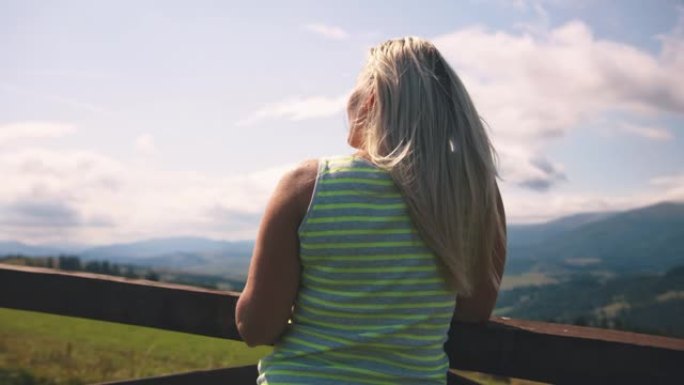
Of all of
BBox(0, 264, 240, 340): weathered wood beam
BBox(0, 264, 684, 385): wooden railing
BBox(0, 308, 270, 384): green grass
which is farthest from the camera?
BBox(0, 308, 270, 384): green grass

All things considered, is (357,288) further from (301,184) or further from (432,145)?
(432,145)

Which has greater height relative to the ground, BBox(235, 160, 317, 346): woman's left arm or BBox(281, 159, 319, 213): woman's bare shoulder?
BBox(281, 159, 319, 213): woman's bare shoulder

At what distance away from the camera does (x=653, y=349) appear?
2473 mm

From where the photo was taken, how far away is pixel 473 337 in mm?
2615

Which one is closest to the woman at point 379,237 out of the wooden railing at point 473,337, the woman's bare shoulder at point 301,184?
the woman's bare shoulder at point 301,184

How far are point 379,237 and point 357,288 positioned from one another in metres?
0.17

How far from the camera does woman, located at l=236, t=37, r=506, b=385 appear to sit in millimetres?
2096

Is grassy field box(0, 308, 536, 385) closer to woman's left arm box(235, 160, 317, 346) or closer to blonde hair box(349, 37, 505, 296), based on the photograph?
woman's left arm box(235, 160, 317, 346)

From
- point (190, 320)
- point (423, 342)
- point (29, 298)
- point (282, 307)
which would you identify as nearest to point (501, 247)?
point (423, 342)

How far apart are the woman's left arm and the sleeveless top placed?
34mm

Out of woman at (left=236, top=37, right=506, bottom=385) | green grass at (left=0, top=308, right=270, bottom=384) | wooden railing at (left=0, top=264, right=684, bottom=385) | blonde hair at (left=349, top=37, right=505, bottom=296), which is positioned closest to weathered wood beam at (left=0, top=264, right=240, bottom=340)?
wooden railing at (left=0, top=264, right=684, bottom=385)

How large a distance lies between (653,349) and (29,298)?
2527 millimetres

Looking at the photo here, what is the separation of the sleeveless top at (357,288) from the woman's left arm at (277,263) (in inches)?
1.3

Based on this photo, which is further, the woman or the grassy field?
the grassy field
